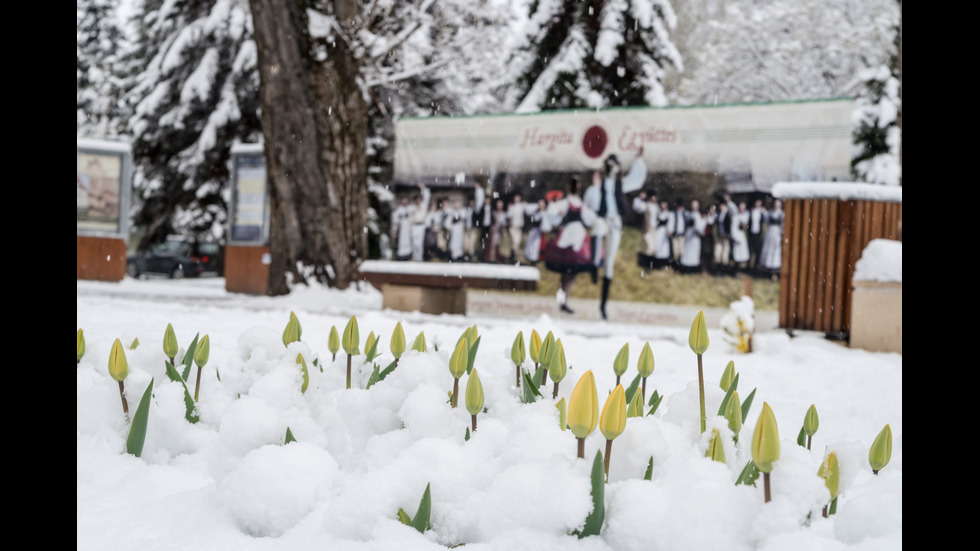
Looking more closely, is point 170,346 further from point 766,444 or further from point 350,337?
point 766,444

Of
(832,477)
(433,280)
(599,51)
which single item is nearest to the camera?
(832,477)

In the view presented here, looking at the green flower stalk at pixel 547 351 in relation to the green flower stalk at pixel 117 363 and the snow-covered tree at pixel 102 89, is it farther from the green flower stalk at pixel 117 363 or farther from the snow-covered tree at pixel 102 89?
the snow-covered tree at pixel 102 89

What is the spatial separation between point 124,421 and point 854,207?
7703 millimetres

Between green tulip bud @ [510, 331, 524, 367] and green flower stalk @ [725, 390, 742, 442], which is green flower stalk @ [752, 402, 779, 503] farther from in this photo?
green tulip bud @ [510, 331, 524, 367]

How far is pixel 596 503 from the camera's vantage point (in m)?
1.18

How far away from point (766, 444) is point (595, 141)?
9626mm

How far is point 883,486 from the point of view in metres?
1.15

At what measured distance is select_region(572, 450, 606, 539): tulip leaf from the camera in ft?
3.83

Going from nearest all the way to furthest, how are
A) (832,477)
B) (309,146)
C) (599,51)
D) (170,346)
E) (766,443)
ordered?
(766,443), (832,477), (170,346), (309,146), (599,51)

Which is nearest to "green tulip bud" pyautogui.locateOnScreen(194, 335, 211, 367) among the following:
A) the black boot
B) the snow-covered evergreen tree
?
the black boot

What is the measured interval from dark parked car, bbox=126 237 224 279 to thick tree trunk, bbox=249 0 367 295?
50.8ft

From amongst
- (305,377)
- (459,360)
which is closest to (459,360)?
(459,360)
